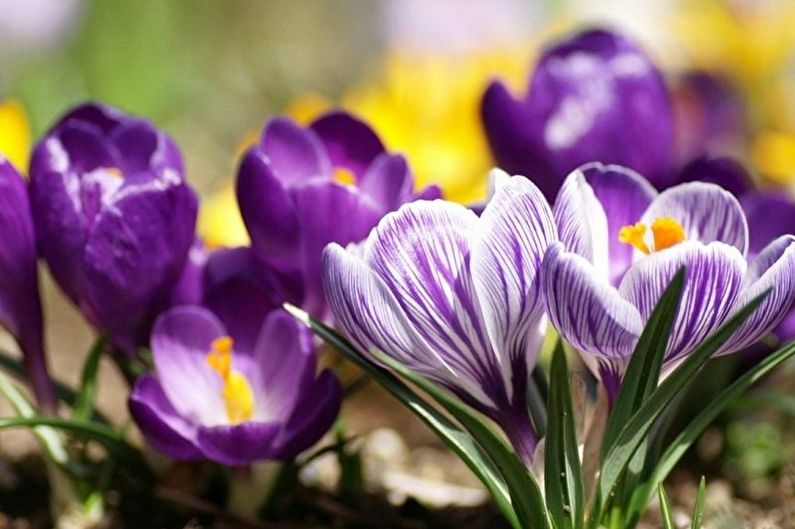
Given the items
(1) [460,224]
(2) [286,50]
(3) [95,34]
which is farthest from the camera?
(2) [286,50]

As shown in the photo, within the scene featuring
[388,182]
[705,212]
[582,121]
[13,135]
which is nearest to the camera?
[705,212]

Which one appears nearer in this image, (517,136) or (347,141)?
(347,141)

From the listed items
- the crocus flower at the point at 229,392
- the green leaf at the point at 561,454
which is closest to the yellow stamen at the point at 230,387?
the crocus flower at the point at 229,392

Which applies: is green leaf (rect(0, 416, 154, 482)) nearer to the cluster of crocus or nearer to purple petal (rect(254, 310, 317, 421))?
purple petal (rect(254, 310, 317, 421))

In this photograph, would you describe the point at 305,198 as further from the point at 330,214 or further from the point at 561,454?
the point at 561,454

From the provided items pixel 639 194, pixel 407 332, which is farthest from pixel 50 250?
pixel 639 194

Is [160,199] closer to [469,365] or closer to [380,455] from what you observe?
[469,365]

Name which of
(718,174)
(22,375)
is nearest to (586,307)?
(718,174)
